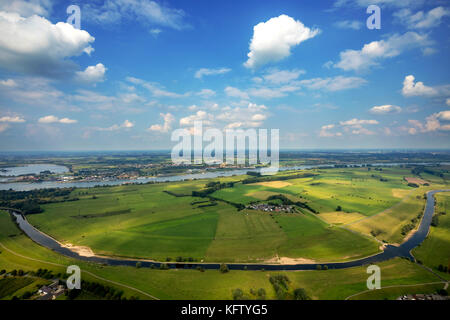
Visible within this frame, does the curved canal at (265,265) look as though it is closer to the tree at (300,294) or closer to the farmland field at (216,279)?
the farmland field at (216,279)

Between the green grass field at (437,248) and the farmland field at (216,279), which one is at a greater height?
the green grass field at (437,248)

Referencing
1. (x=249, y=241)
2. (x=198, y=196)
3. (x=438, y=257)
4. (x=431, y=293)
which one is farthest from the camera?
(x=198, y=196)

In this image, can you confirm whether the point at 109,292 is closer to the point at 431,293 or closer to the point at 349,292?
the point at 349,292

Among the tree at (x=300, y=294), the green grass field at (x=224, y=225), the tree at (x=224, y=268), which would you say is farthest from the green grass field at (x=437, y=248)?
the tree at (x=224, y=268)

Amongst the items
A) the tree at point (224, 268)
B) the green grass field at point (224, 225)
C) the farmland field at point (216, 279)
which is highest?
the green grass field at point (224, 225)

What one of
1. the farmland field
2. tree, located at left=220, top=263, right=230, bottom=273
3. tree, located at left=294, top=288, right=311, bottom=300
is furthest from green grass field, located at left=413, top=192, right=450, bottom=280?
tree, located at left=220, top=263, right=230, bottom=273

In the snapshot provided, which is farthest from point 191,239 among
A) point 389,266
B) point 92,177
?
point 92,177

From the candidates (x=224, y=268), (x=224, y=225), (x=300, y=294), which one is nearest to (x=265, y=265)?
(x=224, y=268)

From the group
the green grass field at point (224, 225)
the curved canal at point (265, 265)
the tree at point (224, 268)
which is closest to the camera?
the tree at point (224, 268)
